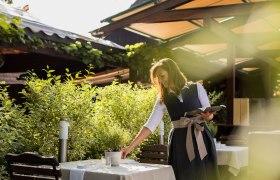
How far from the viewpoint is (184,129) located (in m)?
4.31

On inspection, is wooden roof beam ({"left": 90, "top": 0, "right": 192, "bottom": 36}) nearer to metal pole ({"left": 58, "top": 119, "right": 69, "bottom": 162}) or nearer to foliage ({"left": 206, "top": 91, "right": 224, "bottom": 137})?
foliage ({"left": 206, "top": 91, "right": 224, "bottom": 137})

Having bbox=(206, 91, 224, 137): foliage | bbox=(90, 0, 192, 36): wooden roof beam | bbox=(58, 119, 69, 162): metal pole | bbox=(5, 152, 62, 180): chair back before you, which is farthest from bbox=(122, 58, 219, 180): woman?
bbox=(90, 0, 192, 36): wooden roof beam

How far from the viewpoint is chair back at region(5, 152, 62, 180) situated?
11.2ft

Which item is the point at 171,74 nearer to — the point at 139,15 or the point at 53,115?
the point at 53,115

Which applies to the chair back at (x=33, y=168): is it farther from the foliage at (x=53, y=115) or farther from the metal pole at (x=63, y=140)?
the foliage at (x=53, y=115)

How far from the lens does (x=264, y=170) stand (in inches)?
215

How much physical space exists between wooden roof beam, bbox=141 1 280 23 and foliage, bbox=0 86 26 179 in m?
3.97

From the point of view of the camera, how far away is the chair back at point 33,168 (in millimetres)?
3404

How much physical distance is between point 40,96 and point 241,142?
433 centimetres

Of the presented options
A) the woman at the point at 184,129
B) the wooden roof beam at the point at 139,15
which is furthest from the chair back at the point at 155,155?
the wooden roof beam at the point at 139,15

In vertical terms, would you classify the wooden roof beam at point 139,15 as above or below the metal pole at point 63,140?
above

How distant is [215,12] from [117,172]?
16.7 feet

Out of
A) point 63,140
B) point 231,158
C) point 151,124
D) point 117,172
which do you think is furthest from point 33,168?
point 231,158

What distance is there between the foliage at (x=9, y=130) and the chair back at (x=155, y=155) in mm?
1345
